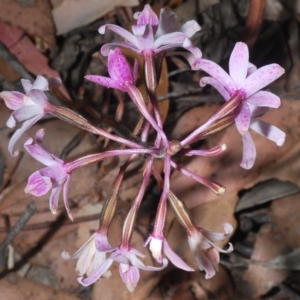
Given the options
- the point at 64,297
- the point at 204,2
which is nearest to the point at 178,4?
the point at 204,2

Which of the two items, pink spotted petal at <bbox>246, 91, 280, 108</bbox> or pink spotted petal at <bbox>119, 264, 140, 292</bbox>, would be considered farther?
pink spotted petal at <bbox>119, 264, 140, 292</bbox>

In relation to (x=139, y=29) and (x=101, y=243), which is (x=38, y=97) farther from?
(x=101, y=243)

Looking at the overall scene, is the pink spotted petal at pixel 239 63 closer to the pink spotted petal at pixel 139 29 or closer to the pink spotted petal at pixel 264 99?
the pink spotted petal at pixel 264 99

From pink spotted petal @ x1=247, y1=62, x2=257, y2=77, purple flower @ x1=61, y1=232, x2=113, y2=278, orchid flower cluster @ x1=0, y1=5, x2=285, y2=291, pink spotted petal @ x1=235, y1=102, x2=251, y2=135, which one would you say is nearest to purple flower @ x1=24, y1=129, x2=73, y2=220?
orchid flower cluster @ x1=0, y1=5, x2=285, y2=291

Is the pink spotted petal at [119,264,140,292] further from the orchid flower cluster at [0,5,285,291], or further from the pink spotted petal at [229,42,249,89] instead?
the pink spotted petal at [229,42,249,89]

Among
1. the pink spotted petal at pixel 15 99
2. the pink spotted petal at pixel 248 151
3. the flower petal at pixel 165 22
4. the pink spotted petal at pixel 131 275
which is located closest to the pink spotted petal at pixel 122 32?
the flower petal at pixel 165 22

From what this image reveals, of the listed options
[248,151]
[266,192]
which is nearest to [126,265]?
[248,151]
